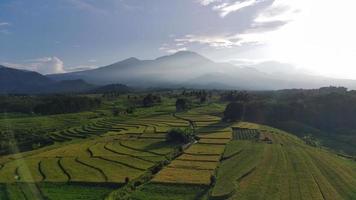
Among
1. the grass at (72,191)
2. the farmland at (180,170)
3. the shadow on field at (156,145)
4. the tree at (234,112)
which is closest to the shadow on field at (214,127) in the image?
the farmland at (180,170)

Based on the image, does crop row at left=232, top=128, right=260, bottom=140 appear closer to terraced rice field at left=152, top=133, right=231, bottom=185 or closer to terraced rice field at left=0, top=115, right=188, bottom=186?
terraced rice field at left=152, top=133, right=231, bottom=185

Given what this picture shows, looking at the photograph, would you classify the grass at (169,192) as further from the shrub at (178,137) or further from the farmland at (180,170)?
the shrub at (178,137)

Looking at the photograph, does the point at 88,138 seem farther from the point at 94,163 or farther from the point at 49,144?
the point at 94,163

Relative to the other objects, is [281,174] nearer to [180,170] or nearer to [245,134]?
[180,170]

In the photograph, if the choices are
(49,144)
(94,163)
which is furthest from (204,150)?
(49,144)

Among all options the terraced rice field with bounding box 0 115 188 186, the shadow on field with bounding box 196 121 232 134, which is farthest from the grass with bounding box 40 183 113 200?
the shadow on field with bounding box 196 121 232 134

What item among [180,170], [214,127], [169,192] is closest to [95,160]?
[180,170]
